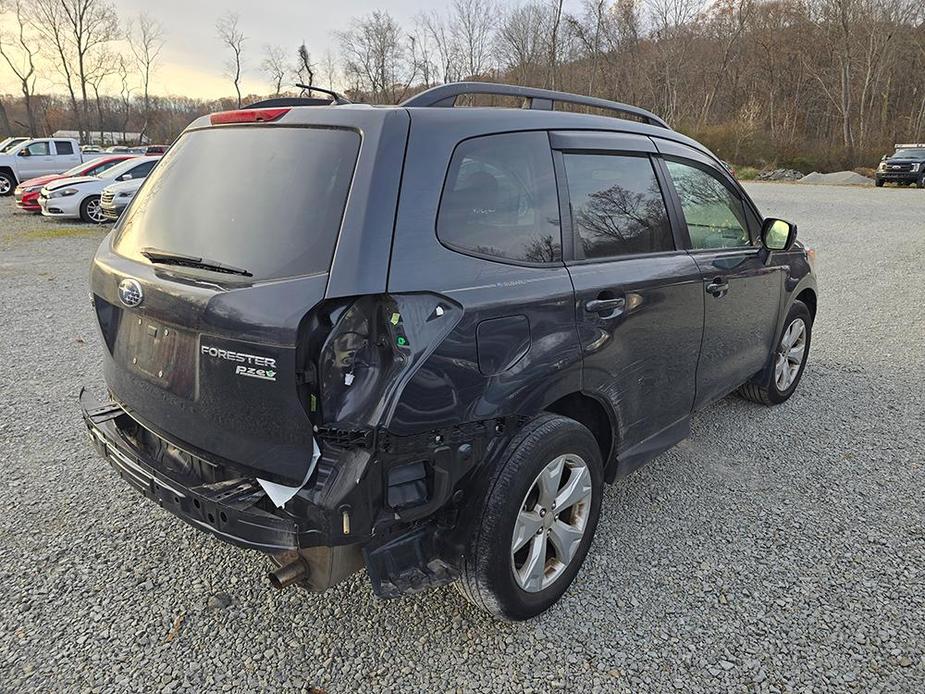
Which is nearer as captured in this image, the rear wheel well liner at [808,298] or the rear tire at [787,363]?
the rear tire at [787,363]

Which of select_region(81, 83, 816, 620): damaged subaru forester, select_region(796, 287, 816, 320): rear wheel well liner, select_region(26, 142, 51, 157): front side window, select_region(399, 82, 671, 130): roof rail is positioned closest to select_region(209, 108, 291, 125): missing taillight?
select_region(81, 83, 816, 620): damaged subaru forester

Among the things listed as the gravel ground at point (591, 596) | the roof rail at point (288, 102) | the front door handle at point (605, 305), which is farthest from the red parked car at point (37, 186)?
the front door handle at point (605, 305)

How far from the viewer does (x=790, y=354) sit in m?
4.57

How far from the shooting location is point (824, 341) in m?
6.16

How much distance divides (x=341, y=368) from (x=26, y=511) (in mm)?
2341

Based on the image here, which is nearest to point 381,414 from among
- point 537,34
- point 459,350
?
point 459,350

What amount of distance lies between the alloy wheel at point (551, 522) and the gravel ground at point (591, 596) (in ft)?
0.71

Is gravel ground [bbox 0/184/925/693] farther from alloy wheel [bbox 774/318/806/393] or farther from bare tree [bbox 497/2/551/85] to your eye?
bare tree [bbox 497/2/551/85]

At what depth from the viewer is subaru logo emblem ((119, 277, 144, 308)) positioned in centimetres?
224

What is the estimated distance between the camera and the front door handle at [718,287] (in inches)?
128

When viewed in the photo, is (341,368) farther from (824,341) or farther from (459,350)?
(824,341)

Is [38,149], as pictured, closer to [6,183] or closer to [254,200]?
[6,183]

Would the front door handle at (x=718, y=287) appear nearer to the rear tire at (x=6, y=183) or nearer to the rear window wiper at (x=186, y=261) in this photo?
the rear window wiper at (x=186, y=261)

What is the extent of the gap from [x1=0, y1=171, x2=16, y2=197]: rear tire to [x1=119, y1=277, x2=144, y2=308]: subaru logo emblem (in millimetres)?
25528
